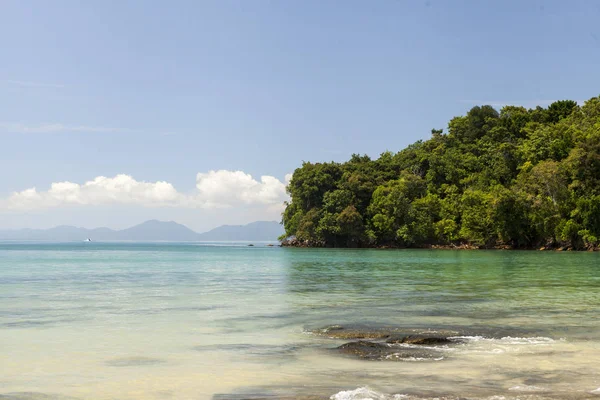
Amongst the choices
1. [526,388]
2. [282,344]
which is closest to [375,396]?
[526,388]

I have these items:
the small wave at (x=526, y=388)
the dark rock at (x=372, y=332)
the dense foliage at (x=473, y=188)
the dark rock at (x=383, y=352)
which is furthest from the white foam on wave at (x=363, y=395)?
the dense foliage at (x=473, y=188)

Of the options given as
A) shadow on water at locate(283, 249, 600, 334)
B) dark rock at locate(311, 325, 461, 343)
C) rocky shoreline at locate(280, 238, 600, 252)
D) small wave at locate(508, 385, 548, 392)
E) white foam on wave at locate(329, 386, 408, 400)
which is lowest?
shadow on water at locate(283, 249, 600, 334)

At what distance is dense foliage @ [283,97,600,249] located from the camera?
69625 millimetres

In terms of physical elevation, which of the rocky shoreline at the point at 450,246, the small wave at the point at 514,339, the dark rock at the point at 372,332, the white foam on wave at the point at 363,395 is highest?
the rocky shoreline at the point at 450,246

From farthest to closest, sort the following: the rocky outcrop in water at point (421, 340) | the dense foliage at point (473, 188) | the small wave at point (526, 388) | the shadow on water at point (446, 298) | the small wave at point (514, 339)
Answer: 1. the dense foliage at point (473, 188)
2. the shadow on water at point (446, 298)
3. the small wave at point (514, 339)
4. the rocky outcrop in water at point (421, 340)
5. the small wave at point (526, 388)

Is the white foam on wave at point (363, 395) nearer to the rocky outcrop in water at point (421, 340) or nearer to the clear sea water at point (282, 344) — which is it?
the clear sea water at point (282, 344)

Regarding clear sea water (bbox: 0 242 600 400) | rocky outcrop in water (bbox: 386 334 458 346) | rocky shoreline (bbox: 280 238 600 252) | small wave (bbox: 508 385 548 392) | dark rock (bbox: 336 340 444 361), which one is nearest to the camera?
small wave (bbox: 508 385 548 392)

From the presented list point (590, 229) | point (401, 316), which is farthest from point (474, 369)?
point (590, 229)

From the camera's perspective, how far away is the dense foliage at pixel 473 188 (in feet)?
228

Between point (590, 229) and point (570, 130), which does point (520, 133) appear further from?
point (590, 229)

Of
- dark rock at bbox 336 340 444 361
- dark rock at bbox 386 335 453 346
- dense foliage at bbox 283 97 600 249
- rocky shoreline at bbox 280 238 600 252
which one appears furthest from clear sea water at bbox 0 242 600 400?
rocky shoreline at bbox 280 238 600 252

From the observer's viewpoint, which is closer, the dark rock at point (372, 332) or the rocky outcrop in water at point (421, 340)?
the rocky outcrop in water at point (421, 340)

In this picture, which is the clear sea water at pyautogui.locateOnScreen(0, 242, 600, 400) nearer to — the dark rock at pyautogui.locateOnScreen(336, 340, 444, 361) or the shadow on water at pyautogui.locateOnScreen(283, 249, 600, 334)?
the shadow on water at pyautogui.locateOnScreen(283, 249, 600, 334)

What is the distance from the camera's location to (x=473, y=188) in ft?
285
